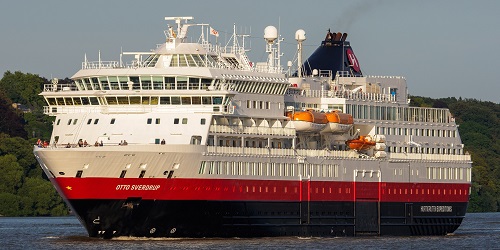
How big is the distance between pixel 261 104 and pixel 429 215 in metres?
14.7

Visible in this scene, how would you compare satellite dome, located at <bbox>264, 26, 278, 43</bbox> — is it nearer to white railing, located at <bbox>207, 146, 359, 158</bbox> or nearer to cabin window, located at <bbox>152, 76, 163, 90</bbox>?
white railing, located at <bbox>207, 146, 359, 158</bbox>

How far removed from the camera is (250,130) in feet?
261

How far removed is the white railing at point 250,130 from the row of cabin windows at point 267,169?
1.67m

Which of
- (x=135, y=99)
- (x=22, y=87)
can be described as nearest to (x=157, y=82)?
(x=135, y=99)

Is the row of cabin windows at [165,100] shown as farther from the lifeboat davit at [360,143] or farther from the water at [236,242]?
the lifeboat davit at [360,143]

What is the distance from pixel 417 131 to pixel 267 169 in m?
15.3

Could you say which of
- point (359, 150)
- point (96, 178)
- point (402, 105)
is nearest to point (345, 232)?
point (359, 150)

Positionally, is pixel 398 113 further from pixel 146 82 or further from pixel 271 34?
pixel 146 82

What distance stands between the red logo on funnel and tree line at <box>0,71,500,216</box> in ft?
→ 151

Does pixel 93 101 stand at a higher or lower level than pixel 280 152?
higher

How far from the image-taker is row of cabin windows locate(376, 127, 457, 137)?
89.1 meters

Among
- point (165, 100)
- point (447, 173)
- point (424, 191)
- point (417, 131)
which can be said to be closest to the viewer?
point (165, 100)

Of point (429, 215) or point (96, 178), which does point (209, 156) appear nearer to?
point (96, 178)

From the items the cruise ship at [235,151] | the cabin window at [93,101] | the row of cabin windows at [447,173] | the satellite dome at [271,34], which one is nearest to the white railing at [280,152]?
the cruise ship at [235,151]
